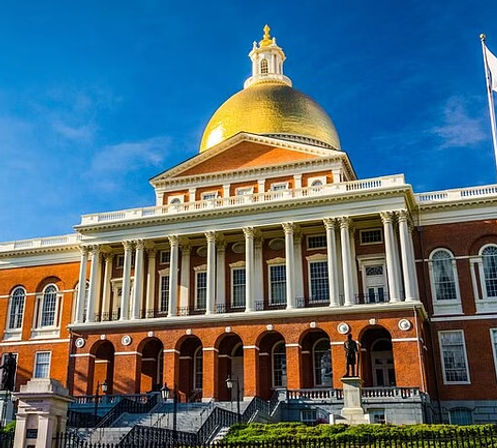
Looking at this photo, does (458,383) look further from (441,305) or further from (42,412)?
(42,412)

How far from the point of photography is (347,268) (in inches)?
1608

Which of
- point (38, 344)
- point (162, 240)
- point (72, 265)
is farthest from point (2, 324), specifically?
point (162, 240)

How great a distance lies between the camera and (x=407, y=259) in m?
39.9

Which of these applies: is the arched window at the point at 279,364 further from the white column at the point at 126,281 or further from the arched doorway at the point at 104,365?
the arched doorway at the point at 104,365

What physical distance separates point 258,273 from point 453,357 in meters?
13.7

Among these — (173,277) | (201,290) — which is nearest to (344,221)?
(201,290)

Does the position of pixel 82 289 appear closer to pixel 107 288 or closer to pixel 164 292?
pixel 107 288

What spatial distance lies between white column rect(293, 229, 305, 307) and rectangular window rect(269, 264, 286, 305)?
3.83ft

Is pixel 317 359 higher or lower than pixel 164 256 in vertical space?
lower

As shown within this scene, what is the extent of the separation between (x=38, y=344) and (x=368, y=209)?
27.5 m

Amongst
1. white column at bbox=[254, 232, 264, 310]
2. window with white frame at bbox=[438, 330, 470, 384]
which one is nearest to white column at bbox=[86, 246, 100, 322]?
white column at bbox=[254, 232, 264, 310]

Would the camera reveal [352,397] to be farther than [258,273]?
No

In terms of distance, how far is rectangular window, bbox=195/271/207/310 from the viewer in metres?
45.5

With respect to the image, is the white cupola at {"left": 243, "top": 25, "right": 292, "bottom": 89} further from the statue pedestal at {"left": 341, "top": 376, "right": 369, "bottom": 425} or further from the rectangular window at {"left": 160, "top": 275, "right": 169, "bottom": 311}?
the statue pedestal at {"left": 341, "top": 376, "right": 369, "bottom": 425}
